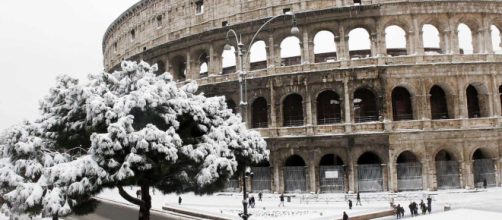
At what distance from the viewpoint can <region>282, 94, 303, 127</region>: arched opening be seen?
2977 centimetres

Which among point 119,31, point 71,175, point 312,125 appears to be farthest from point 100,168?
point 119,31

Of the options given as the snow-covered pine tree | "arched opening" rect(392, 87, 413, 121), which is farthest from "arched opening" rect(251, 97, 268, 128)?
the snow-covered pine tree

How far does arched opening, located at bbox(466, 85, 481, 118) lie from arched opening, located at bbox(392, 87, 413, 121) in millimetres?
3963

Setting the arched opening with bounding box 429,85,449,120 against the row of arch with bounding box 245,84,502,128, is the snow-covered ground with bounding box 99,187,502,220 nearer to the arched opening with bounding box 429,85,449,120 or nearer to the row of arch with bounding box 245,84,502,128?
the row of arch with bounding box 245,84,502,128

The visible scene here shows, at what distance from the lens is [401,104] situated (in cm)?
2867

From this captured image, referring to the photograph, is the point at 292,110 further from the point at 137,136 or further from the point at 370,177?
the point at 137,136

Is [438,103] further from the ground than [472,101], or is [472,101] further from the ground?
[472,101]

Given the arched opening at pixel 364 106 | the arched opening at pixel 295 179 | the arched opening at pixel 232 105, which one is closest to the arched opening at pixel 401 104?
the arched opening at pixel 364 106

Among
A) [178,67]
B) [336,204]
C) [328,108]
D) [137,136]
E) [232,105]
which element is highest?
[178,67]

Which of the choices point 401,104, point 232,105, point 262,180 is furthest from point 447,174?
point 232,105

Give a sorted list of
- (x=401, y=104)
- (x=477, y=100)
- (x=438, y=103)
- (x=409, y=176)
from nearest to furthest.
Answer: (x=409, y=176), (x=401, y=104), (x=438, y=103), (x=477, y=100)

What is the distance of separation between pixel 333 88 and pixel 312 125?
2.48 meters

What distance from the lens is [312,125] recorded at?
28188 mm

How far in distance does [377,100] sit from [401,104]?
192 centimetres
